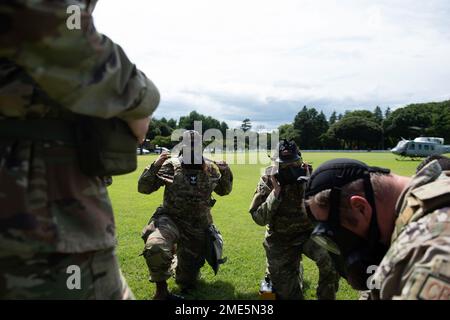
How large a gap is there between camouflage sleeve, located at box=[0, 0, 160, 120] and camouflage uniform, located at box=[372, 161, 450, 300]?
1287 mm

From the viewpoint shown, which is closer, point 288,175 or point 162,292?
point 162,292

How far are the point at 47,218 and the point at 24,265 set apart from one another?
185mm

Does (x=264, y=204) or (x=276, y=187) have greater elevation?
(x=276, y=187)

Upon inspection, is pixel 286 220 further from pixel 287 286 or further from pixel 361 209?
pixel 361 209

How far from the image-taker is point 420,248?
5.96ft

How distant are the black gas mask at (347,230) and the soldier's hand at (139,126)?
1.13m

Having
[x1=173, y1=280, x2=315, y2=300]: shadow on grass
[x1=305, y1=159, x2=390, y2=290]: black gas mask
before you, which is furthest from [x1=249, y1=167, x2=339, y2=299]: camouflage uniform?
[x1=305, y1=159, x2=390, y2=290]: black gas mask

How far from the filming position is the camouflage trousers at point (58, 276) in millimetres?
1637

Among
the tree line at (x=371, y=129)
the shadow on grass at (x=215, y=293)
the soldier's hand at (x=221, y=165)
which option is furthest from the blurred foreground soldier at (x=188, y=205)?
the tree line at (x=371, y=129)


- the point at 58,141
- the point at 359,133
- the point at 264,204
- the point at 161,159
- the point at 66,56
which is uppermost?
the point at 359,133

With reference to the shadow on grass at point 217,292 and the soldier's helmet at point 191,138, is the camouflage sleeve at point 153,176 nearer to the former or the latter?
the soldier's helmet at point 191,138

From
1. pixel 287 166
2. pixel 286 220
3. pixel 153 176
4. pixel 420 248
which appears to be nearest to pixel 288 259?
pixel 286 220

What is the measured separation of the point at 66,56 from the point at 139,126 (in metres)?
0.47
